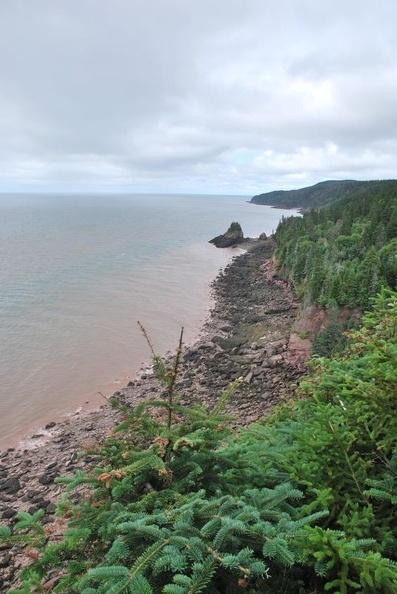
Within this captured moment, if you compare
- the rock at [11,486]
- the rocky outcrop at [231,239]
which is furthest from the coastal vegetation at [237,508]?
the rocky outcrop at [231,239]

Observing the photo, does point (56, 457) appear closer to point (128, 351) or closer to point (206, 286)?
point (128, 351)

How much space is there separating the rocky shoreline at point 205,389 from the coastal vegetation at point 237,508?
0.51m

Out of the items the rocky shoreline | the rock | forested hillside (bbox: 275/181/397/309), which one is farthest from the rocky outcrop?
the rock

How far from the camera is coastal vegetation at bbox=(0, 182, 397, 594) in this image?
3.19 m

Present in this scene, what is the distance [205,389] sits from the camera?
72.6 feet

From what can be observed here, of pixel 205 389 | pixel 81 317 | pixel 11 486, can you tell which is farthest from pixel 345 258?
pixel 11 486

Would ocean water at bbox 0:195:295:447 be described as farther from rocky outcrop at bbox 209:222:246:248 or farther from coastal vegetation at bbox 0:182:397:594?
rocky outcrop at bbox 209:222:246:248

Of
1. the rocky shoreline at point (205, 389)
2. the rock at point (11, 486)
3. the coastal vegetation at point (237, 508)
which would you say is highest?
the coastal vegetation at point (237, 508)

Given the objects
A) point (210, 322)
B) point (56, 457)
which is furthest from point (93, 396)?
point (210, 322)

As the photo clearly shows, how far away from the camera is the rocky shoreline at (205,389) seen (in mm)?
13422

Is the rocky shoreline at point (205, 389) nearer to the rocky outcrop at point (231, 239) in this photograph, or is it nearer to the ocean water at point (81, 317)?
the ocean water at point (81, 317)

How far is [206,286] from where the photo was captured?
48594 millimetres

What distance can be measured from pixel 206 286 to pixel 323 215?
32902 millimetres

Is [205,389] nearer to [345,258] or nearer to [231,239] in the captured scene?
[345,258]
